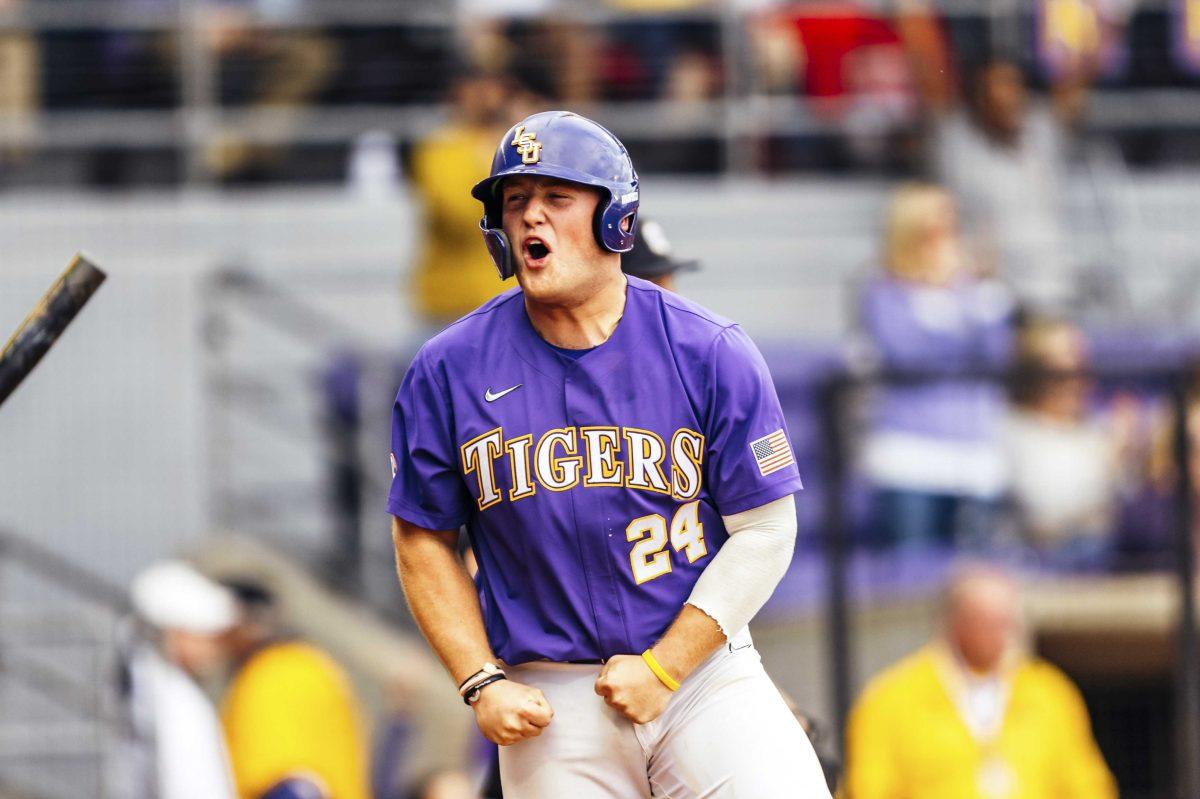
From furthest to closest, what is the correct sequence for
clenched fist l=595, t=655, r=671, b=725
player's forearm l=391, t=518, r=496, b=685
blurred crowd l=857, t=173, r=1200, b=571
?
1. blurred crowd l=857, t=173, r=1200, b=571
2. player's forearm l=391, t=518, r=496, b=685
3. clenched fist l=595, t=655, r=671, b=725

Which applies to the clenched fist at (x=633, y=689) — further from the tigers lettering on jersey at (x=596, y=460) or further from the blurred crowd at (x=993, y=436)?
the blurred crowd at (x=993, y=436)

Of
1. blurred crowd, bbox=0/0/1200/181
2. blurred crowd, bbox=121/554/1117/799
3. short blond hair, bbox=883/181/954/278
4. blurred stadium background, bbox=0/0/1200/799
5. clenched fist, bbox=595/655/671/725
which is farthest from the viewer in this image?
blurred crowd, bbox=0/0/1200/181

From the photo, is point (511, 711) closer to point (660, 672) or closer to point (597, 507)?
point (660, 672)

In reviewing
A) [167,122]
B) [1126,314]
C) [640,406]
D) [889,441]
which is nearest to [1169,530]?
[889,441]

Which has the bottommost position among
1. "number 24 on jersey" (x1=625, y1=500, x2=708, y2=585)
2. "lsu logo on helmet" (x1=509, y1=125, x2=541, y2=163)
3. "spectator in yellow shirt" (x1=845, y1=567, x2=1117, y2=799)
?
"spectator in yellow shirt" (x1=845, y1=567, x2=1117, y2=799)

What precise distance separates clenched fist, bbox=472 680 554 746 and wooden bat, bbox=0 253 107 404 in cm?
114

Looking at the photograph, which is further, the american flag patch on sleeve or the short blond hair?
Result: the short blond hair

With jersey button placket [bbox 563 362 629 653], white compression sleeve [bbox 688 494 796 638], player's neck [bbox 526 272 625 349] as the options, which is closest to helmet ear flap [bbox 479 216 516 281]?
player's neck [bbox 526 272 625 349]

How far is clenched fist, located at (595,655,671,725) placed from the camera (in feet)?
13.2

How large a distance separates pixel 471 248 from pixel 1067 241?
4127 millimetres

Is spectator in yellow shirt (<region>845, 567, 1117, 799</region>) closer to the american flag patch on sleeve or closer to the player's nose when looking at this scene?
the american flag patch on sleeve

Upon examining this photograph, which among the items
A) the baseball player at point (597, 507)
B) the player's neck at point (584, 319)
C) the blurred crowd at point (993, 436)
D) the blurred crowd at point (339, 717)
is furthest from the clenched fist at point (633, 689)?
the blurred crowd at point (993, 436)

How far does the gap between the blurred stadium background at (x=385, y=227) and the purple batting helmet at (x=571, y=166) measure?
5411mm

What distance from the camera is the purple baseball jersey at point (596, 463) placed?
13.4 feet
